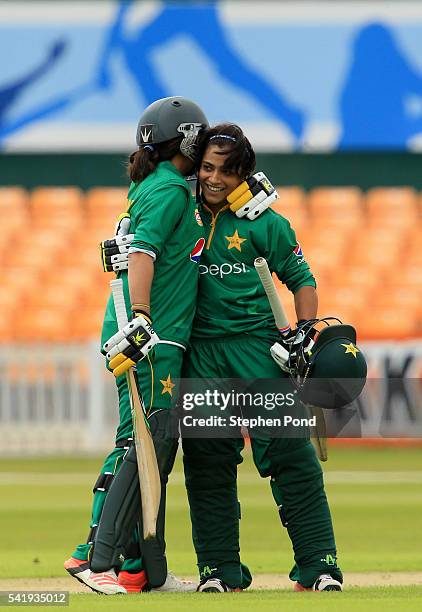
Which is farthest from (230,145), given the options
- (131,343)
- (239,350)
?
(131,343)

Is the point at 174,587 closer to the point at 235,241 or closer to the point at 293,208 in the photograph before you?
the point at 235,241

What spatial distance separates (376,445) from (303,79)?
5881 mm

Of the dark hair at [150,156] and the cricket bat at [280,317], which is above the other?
the dark hair at [150,156]

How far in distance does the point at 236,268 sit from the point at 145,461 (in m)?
1.03

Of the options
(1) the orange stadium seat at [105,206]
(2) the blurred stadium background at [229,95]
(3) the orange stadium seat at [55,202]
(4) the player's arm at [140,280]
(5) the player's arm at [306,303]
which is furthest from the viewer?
(3) the orange stadium seat at [55,202]

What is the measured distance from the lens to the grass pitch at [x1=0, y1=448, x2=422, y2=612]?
614cm

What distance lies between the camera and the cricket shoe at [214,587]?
676 cm

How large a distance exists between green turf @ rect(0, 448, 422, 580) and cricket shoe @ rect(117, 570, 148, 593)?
117 cm

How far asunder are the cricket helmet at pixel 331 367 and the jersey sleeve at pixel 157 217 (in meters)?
0.80

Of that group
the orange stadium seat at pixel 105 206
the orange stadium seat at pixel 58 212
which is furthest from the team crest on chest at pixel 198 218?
the orange stadium seat at pixel 58 212

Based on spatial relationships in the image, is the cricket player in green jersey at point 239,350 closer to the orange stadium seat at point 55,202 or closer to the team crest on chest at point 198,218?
the team crest on chest at point 198,218

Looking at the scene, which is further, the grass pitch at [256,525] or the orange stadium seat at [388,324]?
the orange stadium seat at [388,324]

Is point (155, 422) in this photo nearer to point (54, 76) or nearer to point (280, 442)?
point (280, 442)

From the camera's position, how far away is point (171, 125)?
6.69 meters
